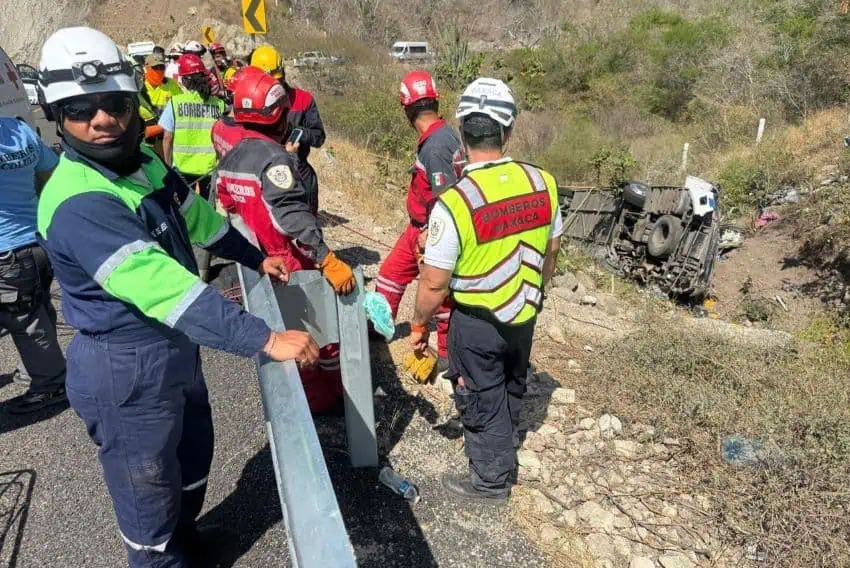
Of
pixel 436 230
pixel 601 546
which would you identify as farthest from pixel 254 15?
pixel 601 546

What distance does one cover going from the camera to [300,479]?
1310 millimetres

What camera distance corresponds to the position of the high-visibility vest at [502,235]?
7.63 feet

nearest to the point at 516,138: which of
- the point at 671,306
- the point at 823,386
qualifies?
the point at 671,306

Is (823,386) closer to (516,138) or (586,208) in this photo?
(586,208)

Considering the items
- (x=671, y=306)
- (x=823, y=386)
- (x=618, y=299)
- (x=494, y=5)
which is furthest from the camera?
(x=494, y=5)

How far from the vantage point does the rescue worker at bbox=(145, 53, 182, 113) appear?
6738mm

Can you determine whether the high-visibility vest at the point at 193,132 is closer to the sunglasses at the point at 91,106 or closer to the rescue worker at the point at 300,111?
the rescue worker at the point at 300,111

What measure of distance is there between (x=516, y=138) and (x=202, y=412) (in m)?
15.1

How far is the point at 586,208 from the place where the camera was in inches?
354

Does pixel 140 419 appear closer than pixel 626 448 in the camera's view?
Yes

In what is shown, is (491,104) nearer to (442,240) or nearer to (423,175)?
(442,240)

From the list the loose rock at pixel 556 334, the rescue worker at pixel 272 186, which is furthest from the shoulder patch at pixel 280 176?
the loose rock at pixel 556 334

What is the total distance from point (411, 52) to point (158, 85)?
22.1m

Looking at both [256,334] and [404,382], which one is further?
[404,382]
